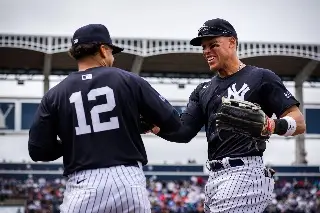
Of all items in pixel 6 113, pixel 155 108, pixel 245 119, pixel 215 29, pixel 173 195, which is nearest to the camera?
pixel 155 108

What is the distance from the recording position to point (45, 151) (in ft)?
12.8

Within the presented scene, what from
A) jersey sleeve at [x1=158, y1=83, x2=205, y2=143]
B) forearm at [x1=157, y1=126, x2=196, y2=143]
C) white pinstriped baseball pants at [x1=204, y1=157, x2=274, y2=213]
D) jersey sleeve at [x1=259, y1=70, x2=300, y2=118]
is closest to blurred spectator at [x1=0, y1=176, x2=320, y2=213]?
jersey sleeve at [x1=158, y1=83, x2=205, y2=143]

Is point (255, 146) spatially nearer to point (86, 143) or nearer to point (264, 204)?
point (264, 204)

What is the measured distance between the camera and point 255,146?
175 inches

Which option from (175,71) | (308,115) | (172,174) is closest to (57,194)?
(172,174)

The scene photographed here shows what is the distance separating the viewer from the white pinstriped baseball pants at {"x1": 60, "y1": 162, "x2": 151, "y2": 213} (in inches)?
140

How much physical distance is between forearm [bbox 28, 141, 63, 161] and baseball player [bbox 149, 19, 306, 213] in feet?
2.35

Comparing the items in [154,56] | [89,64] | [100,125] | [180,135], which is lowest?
[154,56]

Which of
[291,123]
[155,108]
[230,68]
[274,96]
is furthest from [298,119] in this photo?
[155,108]

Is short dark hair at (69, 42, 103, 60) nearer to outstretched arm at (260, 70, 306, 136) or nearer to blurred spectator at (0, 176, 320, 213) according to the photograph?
outstretched arm at (260, 70, 306, 136)

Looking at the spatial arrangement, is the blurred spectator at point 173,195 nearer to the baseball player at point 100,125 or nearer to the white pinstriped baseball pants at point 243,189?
the white pinstriped baseball pants at point 243,189

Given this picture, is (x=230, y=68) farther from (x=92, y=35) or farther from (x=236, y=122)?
(x=92, y=35)

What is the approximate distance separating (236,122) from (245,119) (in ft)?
0.23

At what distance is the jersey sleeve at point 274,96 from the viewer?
4402 millimetres
